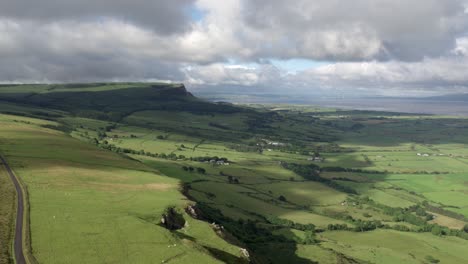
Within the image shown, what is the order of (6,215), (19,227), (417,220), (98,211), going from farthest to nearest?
1. (417,220)
2. (98,211)
3. (6,215)
4. (19,227)

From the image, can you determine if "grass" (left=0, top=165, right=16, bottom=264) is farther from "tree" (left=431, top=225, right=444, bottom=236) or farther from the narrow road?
"tree" (left=431, top=225, right=444, bottom=236)

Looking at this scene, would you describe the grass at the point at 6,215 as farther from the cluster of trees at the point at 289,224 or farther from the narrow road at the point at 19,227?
the cluster of trees at the point at 289,224

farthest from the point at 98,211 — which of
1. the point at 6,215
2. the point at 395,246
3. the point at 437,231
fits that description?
the point at 437,231

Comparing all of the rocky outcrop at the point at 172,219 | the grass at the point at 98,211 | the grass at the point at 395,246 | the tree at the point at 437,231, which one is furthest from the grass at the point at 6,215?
the tree at the point at 437,231

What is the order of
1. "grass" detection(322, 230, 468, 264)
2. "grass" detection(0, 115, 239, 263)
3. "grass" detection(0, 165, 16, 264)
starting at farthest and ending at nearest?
"grass" detection(322, 230, 468, 264), "grass" detection(0, 115, 239, 263), "grass" detection(0, 165, 16, 264)

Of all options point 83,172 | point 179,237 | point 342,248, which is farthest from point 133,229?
point 342,248

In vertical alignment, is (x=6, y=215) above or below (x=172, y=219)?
above

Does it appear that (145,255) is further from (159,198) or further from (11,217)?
(159,198)

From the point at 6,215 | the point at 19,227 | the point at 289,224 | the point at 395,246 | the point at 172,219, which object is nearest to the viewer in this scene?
the point at 19,227

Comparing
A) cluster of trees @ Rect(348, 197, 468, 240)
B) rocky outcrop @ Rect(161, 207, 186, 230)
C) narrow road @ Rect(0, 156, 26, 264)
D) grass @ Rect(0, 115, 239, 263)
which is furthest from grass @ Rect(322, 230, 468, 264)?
narrow road @ Rect(0, 156, 26, 264)

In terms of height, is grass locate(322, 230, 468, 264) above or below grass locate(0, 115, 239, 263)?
below

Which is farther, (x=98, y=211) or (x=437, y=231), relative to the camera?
(x=437, y=231)

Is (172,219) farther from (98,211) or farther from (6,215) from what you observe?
(6,215)

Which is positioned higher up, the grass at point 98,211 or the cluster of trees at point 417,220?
the grass at point 98,211
